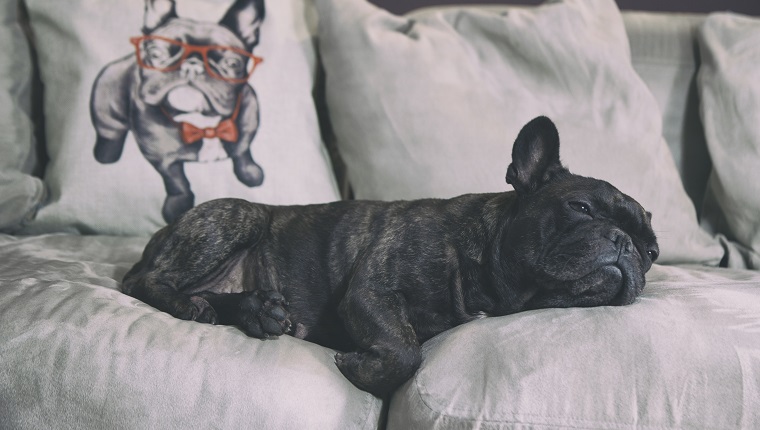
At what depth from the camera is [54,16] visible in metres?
2.35

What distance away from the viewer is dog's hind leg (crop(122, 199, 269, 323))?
1.77m

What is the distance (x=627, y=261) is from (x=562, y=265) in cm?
13

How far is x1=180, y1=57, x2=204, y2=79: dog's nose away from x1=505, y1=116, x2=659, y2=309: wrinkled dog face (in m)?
1.14

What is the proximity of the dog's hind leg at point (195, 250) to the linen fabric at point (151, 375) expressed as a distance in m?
0.21

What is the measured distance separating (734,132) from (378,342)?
1485 millimetres

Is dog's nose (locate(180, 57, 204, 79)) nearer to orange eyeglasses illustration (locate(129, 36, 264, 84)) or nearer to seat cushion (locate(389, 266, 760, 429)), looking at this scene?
orange eyeglasses illustration (locate(129, 36, 264, 84))

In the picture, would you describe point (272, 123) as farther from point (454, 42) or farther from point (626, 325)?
point (626, 325)

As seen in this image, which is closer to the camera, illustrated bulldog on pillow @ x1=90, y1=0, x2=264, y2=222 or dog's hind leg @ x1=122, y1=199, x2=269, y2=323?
dog's hind leg @ x1=122, y1=199, x2=269, y2=323

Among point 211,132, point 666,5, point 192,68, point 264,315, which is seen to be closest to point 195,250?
point 264,315

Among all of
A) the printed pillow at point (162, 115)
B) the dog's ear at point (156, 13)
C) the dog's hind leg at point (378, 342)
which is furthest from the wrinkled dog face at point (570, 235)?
the dog's ear at point (156, 13)

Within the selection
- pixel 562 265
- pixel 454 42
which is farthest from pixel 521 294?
pixel 454 42

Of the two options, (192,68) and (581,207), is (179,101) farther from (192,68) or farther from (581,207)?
(581,207)

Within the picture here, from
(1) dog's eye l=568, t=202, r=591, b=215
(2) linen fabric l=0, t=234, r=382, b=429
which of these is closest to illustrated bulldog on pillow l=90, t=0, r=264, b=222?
(2) linen fabric l=0, t=234, r=382, b=429

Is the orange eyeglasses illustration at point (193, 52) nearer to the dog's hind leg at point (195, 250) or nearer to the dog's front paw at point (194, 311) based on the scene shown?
the dog's hind leg at point (195, 250)
